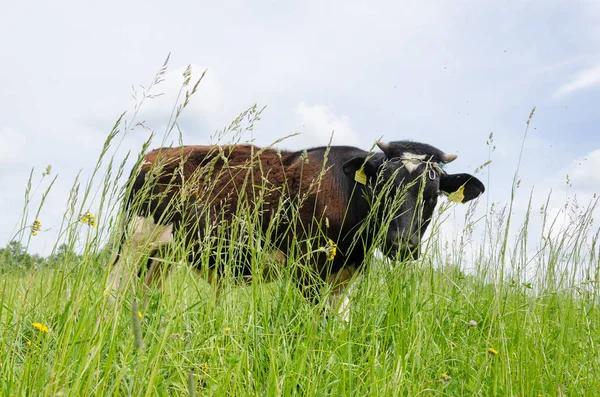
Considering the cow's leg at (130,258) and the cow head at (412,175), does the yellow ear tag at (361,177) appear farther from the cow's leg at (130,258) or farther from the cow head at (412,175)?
the cow's leg at (130,258)

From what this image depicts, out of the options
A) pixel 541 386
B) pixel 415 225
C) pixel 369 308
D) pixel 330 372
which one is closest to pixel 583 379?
pixel 541 386

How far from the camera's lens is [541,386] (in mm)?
2830

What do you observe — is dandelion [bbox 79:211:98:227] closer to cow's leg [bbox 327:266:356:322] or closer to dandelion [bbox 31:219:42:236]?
dandelion [bbox 31:219:42:236]

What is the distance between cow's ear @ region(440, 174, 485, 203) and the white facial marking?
0.39 m

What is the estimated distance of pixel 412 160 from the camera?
17.4ft

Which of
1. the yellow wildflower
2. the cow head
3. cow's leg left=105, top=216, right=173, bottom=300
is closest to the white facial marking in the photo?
the cow head

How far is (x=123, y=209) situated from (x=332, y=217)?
11.4 feet

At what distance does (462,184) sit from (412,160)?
0.78 meters

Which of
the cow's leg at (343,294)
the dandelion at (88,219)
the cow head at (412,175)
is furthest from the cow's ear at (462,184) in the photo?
the dandelion at (88,219)

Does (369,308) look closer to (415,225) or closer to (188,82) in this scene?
(188,82)

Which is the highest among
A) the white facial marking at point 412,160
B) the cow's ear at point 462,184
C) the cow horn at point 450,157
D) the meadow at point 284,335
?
the cow horn at point 450,157

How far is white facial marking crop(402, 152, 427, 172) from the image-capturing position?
525 centimetres

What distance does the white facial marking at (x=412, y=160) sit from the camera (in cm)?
525

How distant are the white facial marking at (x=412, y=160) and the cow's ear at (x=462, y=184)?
386mm
